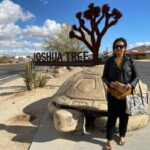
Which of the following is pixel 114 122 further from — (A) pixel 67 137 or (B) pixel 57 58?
(B) pixel 57 58

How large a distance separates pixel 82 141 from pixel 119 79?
145 cm

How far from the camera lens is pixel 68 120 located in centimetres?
588

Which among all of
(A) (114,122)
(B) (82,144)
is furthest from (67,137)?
(A) (114,122)

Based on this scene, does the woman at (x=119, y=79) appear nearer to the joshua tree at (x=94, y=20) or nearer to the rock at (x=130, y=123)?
the rock at (x=130, y=123)

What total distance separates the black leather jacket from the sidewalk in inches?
46.0

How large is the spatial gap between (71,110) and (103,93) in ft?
2.63

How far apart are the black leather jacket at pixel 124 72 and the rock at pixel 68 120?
0.90 m

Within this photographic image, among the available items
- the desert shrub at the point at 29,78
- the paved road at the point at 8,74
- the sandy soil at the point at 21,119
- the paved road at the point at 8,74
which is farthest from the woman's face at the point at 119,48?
the paved road at the point at 8,74

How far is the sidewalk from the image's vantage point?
5.93 meters

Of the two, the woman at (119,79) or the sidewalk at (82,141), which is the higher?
the woman at (119,79)

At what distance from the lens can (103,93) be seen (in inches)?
260

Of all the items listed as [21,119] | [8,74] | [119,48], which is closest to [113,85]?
[119,48]

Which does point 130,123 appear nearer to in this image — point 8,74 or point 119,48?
point 119,48

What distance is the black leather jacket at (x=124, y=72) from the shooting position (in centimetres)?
558
